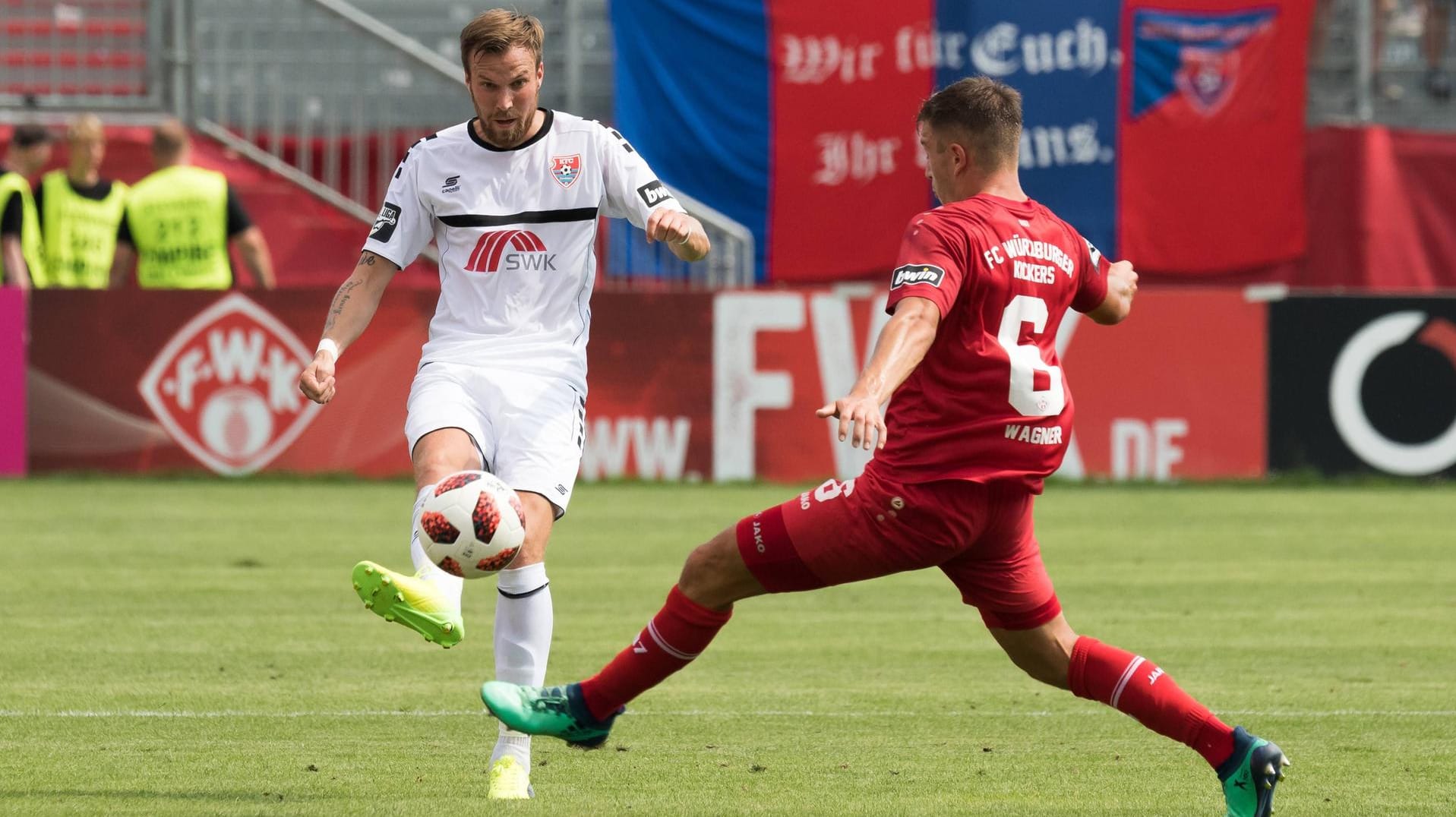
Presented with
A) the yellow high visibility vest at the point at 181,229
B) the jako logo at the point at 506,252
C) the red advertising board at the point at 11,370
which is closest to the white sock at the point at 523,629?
the jako logo at the point at 506,252

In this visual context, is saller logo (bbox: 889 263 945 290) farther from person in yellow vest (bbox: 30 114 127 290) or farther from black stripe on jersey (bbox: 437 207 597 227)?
person in yellow vest (bbox: 30 114 127 290)

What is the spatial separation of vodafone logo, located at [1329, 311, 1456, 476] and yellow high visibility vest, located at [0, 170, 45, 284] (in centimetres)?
1003

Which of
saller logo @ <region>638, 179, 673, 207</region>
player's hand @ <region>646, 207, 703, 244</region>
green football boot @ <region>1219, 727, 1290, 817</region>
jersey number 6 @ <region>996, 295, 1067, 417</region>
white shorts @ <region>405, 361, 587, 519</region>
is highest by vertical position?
saller logo @ <region>638, 179, 673, 207</region>

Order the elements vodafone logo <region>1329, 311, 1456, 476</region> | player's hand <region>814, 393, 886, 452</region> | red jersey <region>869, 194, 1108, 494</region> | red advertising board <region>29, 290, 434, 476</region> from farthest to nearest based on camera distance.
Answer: vodafone logo <region>1329, 311, 1456, 476</region> < red advertising board <region>29, 290, 434, 476</region> < red jersey <region>869, 194, 1108, 494</region> < player's hand <region>814, 393, 886, 452</region>

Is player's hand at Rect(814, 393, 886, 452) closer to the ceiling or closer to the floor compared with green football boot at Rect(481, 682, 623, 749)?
closer to the ceiling

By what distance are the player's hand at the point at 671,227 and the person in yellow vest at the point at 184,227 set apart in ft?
32.4

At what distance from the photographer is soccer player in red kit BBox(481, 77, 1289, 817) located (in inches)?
210

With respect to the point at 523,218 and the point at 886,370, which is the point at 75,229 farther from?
the point at 886,370

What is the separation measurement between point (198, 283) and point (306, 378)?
1040 centimetres

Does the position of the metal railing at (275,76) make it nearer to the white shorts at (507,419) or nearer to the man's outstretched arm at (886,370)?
the white shorts at (507,419)

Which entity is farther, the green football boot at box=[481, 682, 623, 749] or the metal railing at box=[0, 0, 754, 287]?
the metal railing at box=[0, 0, 754, 287]

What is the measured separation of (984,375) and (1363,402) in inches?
456

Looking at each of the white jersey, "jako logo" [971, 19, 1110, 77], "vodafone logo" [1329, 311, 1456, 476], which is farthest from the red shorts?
"jako logo" [971, 19, 1110, 77]

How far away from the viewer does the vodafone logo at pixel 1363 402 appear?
632 inches
